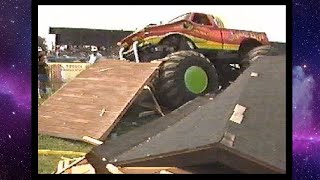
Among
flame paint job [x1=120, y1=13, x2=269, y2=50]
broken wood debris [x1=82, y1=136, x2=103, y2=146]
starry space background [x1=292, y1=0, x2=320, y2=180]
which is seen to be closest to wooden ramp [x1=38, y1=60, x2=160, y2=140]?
broken wood debris [x1=82, y1=136, x2=103, y2=146]

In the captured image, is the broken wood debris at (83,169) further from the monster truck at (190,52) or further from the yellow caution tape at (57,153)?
the monster truck at (190,52)

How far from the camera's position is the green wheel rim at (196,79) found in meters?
2.25

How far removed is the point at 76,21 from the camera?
2.22 m

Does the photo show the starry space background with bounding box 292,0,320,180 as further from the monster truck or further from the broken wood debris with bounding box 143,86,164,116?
the broken wood debris with bounding box 143,86,164,116

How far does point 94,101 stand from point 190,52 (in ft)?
1.32

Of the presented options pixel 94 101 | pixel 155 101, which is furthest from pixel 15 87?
pixel 155 101

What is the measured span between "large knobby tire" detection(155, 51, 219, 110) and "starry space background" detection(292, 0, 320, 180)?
1.04 feet

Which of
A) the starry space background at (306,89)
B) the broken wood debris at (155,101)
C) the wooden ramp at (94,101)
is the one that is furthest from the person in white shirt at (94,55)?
the starry space background at (306,89)

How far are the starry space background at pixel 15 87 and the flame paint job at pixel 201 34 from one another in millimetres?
380

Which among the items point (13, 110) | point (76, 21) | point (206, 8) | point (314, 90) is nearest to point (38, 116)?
point (13, 110)

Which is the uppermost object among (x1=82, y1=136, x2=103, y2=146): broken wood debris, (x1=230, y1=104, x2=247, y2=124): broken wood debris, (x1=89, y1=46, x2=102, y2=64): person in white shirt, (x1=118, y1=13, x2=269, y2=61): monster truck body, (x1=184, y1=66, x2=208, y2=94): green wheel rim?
(x1=118, y1=13, x2=269, y2=61): monster truck body

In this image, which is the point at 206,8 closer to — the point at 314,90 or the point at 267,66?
the point at 267,66

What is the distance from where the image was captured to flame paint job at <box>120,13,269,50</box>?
7.35 ft

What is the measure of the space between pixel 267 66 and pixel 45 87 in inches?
32.5
